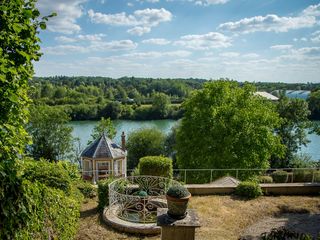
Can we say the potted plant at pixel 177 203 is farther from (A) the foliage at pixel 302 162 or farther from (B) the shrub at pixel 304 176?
(A) the foliage at pixel 302 162

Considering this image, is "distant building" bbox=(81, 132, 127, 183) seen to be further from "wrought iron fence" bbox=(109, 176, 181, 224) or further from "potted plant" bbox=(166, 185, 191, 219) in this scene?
"potted plant" bbox=(166, 185, 191, 219)

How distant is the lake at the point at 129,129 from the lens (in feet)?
139

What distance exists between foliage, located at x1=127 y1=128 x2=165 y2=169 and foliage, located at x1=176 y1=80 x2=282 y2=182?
638 inches

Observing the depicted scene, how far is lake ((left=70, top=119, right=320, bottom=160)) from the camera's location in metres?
42.3

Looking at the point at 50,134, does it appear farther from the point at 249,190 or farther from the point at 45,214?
the point at 45,214

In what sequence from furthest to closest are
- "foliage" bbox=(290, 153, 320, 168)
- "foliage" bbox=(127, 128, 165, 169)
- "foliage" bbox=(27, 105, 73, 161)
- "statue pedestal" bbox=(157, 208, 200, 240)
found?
"foliage" bbox=(127, 128, 165, 169) → "foliage" bbox=(27, 105, 73, 161) → "foliage" bbox=(290, 153, 320, 168) → "statue pedestal" bbox=(157, 208, 200, 240)

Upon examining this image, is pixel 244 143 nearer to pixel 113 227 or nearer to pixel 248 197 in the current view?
pixel 248 197

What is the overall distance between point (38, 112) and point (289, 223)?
2772 cm

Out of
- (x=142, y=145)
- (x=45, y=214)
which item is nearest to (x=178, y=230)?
(x=45, y=214)

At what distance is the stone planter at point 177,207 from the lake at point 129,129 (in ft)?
121

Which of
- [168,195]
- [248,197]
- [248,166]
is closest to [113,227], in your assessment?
[168,195]

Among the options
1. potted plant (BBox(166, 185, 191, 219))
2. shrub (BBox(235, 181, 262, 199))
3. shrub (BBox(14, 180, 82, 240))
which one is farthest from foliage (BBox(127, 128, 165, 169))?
shrub (BBox(14, 180, 82, 240))

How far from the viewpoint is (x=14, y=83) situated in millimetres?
4023

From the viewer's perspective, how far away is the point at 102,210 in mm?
8617
